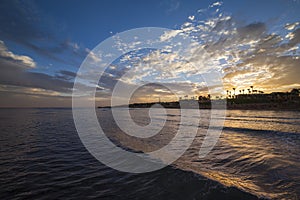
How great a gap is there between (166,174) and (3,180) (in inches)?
237

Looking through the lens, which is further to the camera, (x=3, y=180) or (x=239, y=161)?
(x=239, y=161)

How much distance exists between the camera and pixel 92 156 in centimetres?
868

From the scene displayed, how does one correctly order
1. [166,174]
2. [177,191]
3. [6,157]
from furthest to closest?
[6,157]
[166,174]
[177,191]

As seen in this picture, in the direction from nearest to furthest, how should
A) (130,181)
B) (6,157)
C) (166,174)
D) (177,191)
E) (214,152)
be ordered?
(177,191) < (130,181) < (166,174) < (6,157) < (214,152)

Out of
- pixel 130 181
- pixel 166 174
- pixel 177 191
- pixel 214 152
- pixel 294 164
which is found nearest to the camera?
pixel 177 191

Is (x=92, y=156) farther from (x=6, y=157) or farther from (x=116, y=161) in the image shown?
(x=6, y=157)

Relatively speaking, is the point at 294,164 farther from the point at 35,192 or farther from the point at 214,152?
the point at 35,192

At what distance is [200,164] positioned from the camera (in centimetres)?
725

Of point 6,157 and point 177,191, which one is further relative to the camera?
point 6,157

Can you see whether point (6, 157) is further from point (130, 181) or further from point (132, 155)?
point (130, 181)

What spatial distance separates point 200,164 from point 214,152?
257 centimetres

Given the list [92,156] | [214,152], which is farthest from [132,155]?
[214,152]

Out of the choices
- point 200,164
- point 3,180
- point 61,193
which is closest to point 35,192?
point 61,193

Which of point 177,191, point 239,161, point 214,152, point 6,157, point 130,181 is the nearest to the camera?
point 177,191
